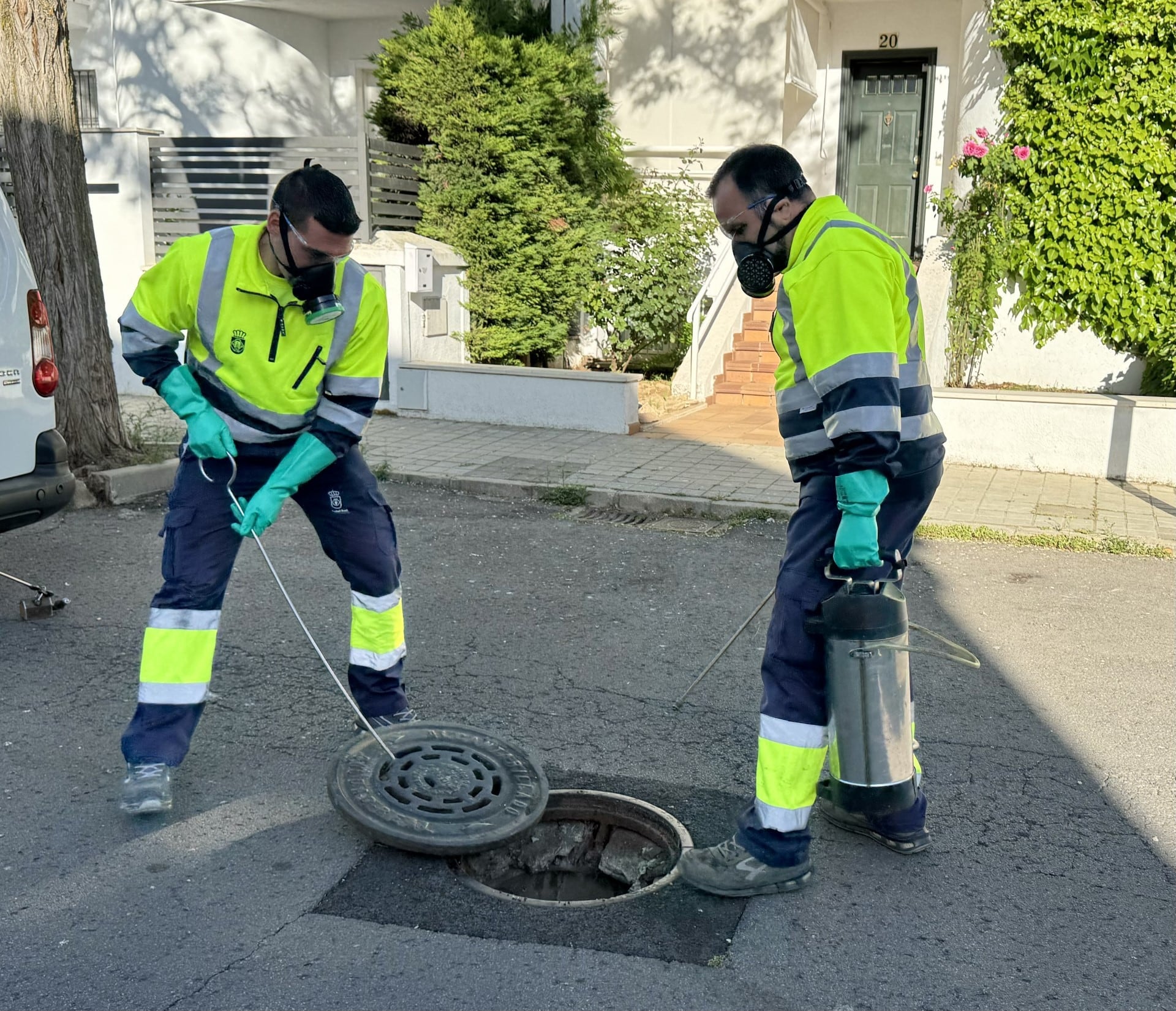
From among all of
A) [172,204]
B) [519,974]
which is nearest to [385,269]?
[172,204]

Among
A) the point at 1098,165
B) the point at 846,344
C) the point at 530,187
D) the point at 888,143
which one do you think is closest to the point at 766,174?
the point at 846,344

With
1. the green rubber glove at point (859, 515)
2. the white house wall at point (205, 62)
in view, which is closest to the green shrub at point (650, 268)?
the white house wall at point (205, 62)

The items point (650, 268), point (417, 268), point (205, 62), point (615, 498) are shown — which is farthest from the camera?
point (205, 62)

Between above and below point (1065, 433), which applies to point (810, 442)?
above

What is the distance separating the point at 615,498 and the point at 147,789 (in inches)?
188

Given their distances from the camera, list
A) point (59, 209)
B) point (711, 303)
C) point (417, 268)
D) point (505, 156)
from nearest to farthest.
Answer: point (59, 209), point (417, 268), point (505, 156), point (711, 303)

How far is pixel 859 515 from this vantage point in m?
3.13

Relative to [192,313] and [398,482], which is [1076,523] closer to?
[398,482]

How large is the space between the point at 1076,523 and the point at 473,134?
6.48 meters

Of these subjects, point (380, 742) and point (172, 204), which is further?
point (172, 204)

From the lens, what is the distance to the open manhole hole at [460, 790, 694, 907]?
3.63 meters

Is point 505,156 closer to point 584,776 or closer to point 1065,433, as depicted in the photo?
point 1065,433

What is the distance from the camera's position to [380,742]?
384cm

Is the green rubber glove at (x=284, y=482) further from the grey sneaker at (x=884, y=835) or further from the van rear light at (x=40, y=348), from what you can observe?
the van rear light at (x=40, y=348)
